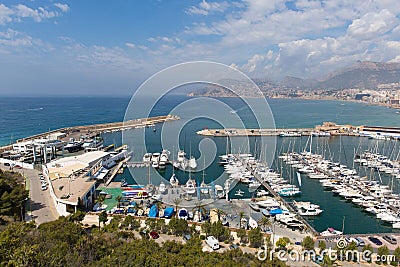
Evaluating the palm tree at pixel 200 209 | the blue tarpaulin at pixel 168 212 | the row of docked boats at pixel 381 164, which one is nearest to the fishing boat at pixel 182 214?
the blue tarpaulin at pixel 168 212

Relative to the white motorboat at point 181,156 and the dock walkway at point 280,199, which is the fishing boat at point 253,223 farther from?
the white motorboat at point 181,156

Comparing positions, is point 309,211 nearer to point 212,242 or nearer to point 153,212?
point 212,242

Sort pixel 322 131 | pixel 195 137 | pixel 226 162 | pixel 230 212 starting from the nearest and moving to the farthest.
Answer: pixel 230 212 < pixel 226 162 < pixel 195 137 < pixel 322 131

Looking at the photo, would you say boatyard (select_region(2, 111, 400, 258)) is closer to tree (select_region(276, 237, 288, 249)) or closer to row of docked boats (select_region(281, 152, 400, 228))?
row of docked boats (select_region(281, 152, 400, 228))

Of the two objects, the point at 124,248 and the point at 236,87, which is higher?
the point at 236,87

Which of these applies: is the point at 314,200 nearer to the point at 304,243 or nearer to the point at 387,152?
the point at 304,243

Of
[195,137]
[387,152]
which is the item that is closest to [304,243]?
[387,152]
